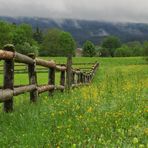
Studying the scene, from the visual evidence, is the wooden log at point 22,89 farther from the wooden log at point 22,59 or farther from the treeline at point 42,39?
the treeline at point 42,39

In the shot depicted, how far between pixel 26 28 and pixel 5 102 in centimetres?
16560

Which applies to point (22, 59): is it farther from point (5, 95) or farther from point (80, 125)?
point (80, 125)

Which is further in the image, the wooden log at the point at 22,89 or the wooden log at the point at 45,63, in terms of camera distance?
the wooden log at the point at 45,63

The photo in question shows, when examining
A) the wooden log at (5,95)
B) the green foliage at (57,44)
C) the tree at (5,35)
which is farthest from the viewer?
the green foliage at (57,44)

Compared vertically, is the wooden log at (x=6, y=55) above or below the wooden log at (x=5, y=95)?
above

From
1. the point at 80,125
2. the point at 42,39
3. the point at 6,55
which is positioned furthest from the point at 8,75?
the point at 42,39

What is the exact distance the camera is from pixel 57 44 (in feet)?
589

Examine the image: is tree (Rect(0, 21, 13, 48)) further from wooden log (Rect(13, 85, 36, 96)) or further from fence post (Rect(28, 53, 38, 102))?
wooden log (Rect(13, 85, 36, 96))

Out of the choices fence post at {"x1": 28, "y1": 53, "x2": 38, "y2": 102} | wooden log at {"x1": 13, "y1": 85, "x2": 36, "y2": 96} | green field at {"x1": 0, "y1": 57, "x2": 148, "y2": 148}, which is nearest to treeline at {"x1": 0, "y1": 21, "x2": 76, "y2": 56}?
fence post at {"x1": 28, "y1": 53, "x2": 38, "y2": 102}

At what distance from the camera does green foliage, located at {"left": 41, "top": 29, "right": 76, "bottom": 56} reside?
175m

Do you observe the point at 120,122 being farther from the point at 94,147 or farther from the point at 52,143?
the point at 94,147

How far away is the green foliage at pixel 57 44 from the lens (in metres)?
175

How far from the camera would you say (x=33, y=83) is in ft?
37.3

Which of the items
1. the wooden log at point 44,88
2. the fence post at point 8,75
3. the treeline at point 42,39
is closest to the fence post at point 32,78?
the wooden log at point 44,88
